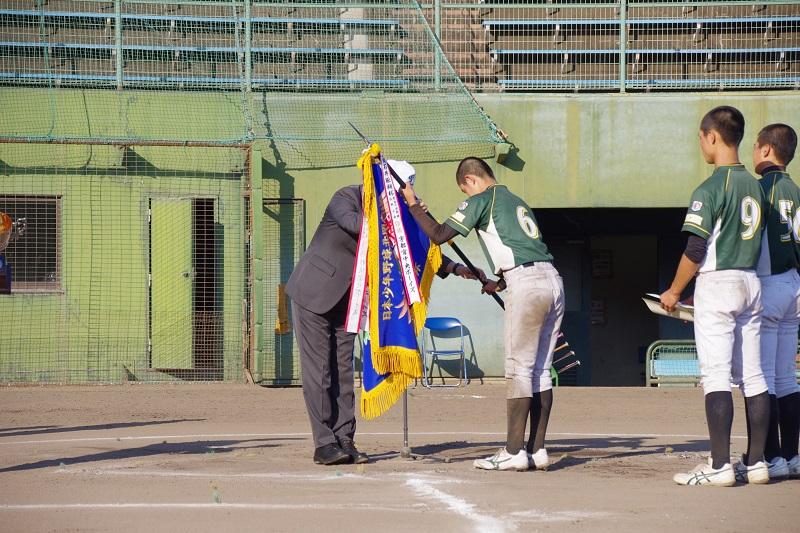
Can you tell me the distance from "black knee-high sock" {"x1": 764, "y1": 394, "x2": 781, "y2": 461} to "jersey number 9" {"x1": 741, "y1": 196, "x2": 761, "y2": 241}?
1097 millimetres

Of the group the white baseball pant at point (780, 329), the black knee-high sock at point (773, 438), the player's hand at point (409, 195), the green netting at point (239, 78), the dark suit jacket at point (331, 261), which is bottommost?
the black knee-high sock at point (773, 438)

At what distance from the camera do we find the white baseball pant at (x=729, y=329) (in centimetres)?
683

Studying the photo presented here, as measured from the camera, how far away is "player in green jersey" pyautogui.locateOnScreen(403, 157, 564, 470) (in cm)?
743

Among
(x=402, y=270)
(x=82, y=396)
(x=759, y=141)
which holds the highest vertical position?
(x=759, y=141)

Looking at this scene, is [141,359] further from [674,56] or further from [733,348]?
[733,348]

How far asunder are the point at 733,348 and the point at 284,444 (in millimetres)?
3784

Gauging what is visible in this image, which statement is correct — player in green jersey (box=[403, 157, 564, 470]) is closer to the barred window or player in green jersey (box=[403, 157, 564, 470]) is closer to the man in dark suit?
the man in dark suit

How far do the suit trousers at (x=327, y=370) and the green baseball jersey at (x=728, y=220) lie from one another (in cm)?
253

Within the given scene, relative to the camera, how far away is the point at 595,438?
985 centimetres

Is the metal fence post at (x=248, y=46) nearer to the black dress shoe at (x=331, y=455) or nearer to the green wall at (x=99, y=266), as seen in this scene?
the green wall at (x=99, y=266)

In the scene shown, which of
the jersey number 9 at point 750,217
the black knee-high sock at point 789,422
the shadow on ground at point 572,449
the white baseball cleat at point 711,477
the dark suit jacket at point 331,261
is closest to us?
the white baseball cleat at point 711,477

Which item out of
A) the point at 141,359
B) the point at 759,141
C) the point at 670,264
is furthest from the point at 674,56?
the point at 759,141

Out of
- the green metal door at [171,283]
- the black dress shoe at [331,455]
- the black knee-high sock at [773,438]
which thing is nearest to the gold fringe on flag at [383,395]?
the black dress shoe at [331,455]

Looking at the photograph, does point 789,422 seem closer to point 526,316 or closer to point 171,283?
point 526,316
